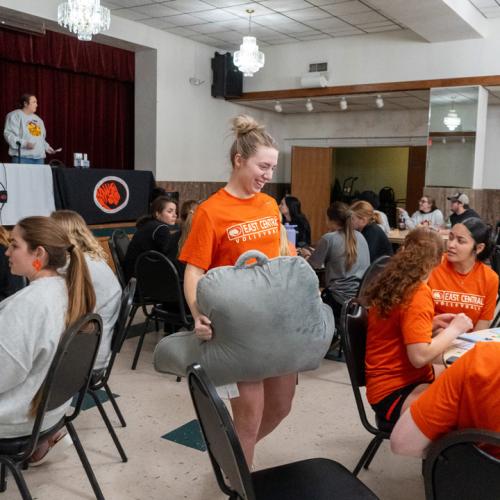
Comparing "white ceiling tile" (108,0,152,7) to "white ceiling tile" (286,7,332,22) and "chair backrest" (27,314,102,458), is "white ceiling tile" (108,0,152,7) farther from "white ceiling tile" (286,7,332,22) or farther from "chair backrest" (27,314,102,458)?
"chair backrest" (27,314,102,458)

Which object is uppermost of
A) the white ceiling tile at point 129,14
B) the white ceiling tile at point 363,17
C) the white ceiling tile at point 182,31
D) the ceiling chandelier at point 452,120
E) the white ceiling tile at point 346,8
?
the white ceiling tile at point 363,17

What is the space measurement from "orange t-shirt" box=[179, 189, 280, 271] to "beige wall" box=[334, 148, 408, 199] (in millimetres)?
11834

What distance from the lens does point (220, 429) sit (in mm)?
1131

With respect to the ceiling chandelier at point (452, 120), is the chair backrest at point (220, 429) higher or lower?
lower

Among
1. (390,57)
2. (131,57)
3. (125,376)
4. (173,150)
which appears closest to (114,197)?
(173,150)

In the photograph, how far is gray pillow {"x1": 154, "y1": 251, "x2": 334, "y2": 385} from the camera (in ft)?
4.74

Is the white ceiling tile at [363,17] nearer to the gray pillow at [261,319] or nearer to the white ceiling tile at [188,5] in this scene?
the white ceiling tile at [188,5]

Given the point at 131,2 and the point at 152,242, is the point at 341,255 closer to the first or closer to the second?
the point at 152,242

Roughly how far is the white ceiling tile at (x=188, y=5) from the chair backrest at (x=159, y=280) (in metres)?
4.40

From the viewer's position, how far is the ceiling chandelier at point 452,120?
297 inches

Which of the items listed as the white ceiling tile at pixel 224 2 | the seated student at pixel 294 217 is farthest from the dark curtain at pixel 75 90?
the seated student at pixel 294 217

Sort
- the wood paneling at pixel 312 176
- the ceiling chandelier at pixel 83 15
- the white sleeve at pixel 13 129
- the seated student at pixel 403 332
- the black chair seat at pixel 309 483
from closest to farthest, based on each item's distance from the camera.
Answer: the black chair seat at pixel 309 483 → the seated student at pixel 403 332 → the ceiling chandelier at pixel 83 15 → the white sleeve at pixel 13 129 → the wood paneling at pixel 312 176

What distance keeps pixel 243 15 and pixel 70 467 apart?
628cm

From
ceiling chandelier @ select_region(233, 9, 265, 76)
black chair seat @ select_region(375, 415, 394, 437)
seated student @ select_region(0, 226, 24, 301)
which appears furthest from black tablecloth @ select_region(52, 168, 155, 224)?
black chair seat @ select_region(375, 415, 394, 437)
